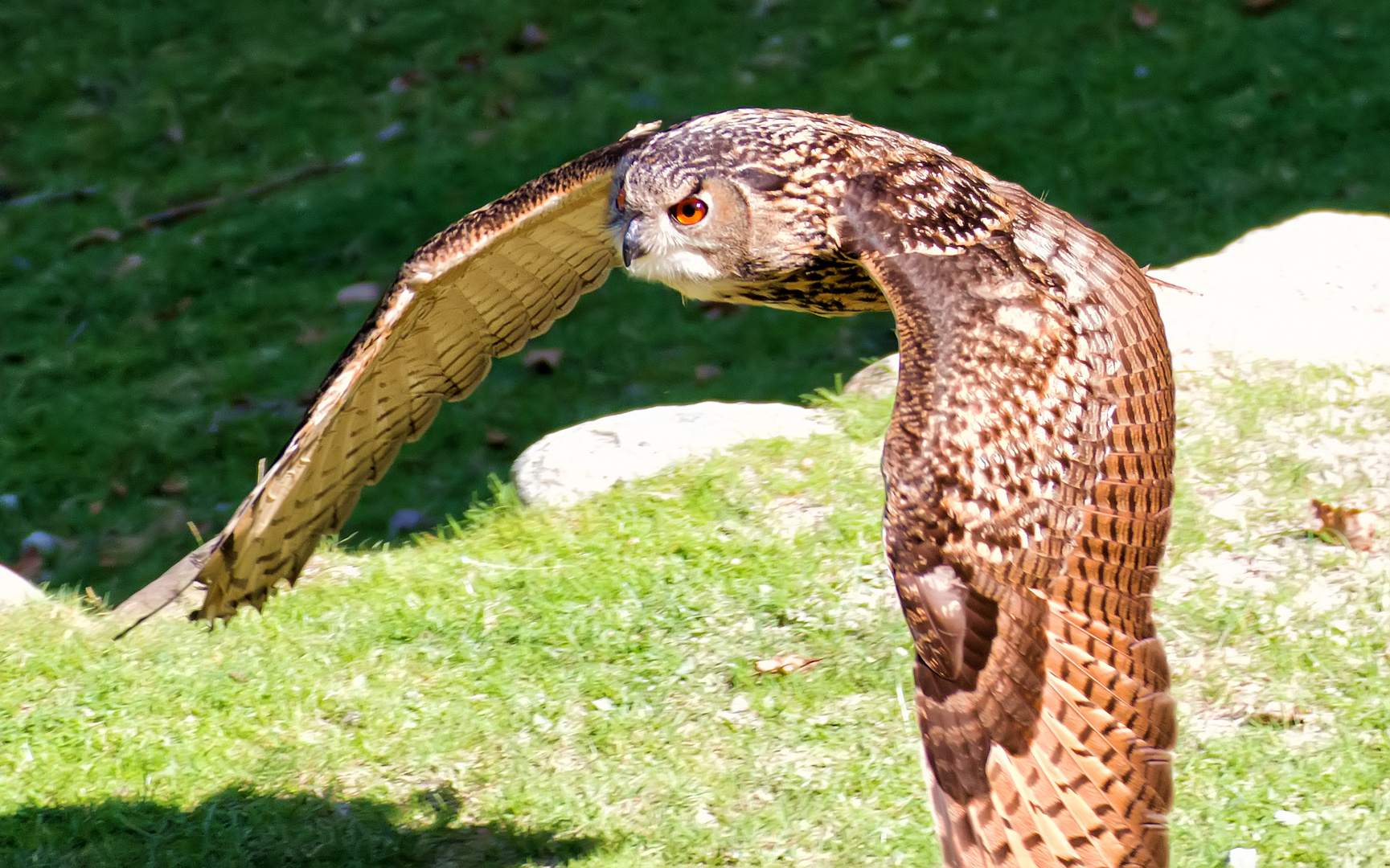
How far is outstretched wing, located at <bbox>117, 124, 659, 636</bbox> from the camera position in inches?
149

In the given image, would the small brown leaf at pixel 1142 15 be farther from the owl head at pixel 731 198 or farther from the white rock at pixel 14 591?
the white rock at pixel 14 591

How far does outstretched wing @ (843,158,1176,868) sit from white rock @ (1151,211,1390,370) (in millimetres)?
2784

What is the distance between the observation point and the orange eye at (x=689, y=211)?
3.79 m

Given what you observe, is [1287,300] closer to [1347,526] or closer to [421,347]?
[1347,526]

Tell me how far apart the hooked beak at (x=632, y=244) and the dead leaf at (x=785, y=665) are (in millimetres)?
1536

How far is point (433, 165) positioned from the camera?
927cm

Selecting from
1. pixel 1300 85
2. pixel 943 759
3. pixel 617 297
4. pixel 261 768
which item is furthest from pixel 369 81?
pixel 943 759

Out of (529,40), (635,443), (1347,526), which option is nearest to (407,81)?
(529,40)

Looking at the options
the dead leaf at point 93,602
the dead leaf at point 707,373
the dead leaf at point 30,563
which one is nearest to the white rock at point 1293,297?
the dead leaf at point 707,373

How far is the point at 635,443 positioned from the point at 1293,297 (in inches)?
109

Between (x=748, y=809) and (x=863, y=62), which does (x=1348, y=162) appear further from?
(x=748, y=809)

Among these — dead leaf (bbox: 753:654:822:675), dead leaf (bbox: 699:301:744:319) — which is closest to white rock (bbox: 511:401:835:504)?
dead leaf (bbox: 753:654:822:675)

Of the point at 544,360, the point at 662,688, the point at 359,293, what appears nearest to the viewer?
the point at 662,688

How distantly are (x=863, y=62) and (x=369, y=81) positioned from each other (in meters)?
3.35
